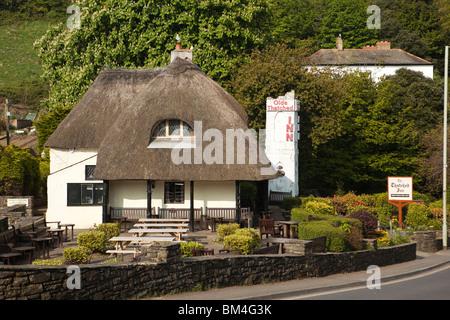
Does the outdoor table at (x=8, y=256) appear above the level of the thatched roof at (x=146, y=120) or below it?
below

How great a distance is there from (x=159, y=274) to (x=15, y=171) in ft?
74.3

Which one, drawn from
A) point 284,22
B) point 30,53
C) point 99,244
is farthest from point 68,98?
point 30,53

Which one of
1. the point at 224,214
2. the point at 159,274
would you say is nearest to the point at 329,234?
the point at 224,214

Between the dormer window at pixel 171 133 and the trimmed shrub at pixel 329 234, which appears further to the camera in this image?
the dormer window at pixel 171 133

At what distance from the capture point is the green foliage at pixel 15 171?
3278cm

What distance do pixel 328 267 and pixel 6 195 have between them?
23.3 m

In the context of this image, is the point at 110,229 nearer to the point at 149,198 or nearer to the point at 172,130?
the point at 149,198

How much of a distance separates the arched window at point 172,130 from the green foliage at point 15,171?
11706mm

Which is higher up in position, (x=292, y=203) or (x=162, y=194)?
(x=162, y=194)

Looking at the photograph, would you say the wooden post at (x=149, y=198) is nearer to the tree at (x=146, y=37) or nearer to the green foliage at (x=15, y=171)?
the green foliage at (x=15, y=171)

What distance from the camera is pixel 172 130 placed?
2634 centimetres

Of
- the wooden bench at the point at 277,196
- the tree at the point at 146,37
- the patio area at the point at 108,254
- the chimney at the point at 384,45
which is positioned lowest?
the patio area at the point at 108,254

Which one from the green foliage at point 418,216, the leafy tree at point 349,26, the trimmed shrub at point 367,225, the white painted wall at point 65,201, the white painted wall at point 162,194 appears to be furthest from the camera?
the leafy tree at point 349,26

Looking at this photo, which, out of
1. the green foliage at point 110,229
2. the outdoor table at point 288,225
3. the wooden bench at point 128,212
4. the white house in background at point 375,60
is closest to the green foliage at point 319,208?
the outdoor table at point 288,225
